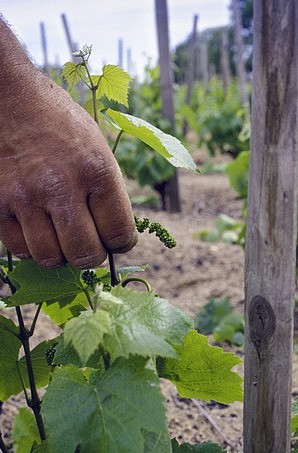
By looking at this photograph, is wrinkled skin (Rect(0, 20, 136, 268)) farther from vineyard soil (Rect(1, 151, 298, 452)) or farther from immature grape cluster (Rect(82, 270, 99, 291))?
vineyard soil (Rect(1, 151, 298, 452))

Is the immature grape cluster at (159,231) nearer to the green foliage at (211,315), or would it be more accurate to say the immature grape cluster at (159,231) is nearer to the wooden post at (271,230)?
the wooden post at (271,230)

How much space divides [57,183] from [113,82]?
0.38 meters

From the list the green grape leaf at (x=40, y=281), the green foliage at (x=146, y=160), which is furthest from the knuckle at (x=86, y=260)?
the green foliage at (x=146, y=160)

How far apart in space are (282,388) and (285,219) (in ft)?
1.28

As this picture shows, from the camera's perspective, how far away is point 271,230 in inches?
50.6

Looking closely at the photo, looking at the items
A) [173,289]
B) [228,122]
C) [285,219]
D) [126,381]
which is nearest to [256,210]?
[285,219]

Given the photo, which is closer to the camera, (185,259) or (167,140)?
(167,140)

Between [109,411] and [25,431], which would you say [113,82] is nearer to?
[109,411]

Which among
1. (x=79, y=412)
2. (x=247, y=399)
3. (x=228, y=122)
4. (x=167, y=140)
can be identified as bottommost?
(x=228, y=122)

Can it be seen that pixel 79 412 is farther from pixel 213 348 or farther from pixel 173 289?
pixel 173 289

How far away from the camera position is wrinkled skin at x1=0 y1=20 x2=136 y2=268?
45.7 inches

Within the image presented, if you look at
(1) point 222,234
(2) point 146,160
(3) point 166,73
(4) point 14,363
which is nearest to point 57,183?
(4) point 14,363

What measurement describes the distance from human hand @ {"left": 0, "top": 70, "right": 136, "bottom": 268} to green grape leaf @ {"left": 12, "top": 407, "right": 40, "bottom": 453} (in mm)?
723

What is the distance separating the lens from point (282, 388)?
140 centimetres
